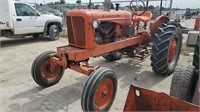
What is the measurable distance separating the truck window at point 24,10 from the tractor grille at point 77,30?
5.62 meters

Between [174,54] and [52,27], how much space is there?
6.33 meters

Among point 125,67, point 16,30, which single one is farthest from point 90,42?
point 16,30

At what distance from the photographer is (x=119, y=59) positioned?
21.0ft

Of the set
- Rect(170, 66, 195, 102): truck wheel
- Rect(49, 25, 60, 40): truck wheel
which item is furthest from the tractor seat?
Rect(49, 25, 60, 40): truck wheel

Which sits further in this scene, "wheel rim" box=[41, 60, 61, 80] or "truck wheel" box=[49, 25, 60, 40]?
"truck wheel" box=[49, 25, 60, 40]

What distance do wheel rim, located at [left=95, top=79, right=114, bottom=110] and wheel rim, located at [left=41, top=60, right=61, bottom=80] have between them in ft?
4.24

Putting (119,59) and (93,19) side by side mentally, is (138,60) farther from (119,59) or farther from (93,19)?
(93,19)

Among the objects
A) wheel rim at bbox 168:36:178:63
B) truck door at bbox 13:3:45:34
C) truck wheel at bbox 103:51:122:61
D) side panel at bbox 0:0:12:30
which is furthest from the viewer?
truck door at bbox 13:3:45:34

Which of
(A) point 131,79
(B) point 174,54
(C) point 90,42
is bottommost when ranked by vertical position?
(A) point 131,79

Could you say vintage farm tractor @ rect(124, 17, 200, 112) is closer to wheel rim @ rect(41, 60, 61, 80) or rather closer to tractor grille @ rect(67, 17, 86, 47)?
tractor grille @ rect(67, 17, 86, 47)

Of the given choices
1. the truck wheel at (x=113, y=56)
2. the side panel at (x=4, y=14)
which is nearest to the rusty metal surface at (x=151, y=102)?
the truck wheel at (x=113, y=56)

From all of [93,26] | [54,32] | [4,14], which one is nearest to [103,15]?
[93,26]

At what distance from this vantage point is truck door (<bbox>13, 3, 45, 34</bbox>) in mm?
8727

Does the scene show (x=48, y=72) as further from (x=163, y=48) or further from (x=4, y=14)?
(x=4, y=14)
